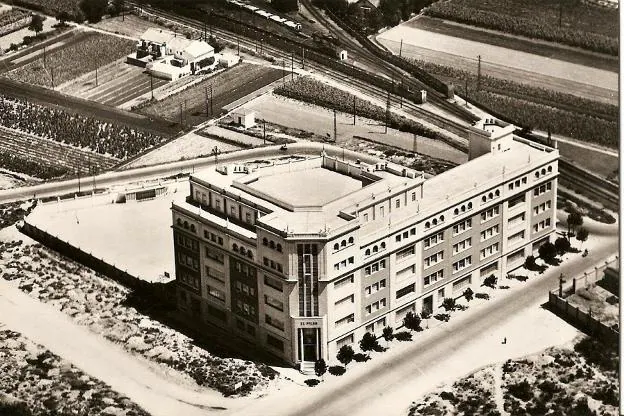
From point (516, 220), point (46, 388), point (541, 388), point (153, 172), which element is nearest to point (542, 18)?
point (516, 220)

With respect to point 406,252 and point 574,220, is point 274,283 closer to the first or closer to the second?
point 406,252

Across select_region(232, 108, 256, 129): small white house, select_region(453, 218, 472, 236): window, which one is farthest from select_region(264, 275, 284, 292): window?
select_region(232, 108, 256, 129): small white house

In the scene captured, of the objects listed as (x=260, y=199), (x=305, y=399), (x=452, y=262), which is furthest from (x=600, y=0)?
(x=305, y=399)

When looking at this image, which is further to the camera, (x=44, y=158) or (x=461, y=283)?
(x=44, y=158)

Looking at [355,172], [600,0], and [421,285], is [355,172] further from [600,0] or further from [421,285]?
[600,0]

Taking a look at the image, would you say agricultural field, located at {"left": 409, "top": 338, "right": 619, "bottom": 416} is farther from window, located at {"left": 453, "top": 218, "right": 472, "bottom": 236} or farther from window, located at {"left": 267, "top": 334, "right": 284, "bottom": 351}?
window, located at {"left": 453, "top": 218, "right": 472, "bottom": 236}

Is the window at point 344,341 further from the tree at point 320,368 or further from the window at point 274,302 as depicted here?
the window at point 274,302

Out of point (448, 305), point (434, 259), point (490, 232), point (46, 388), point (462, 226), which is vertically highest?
point (462, 226)
